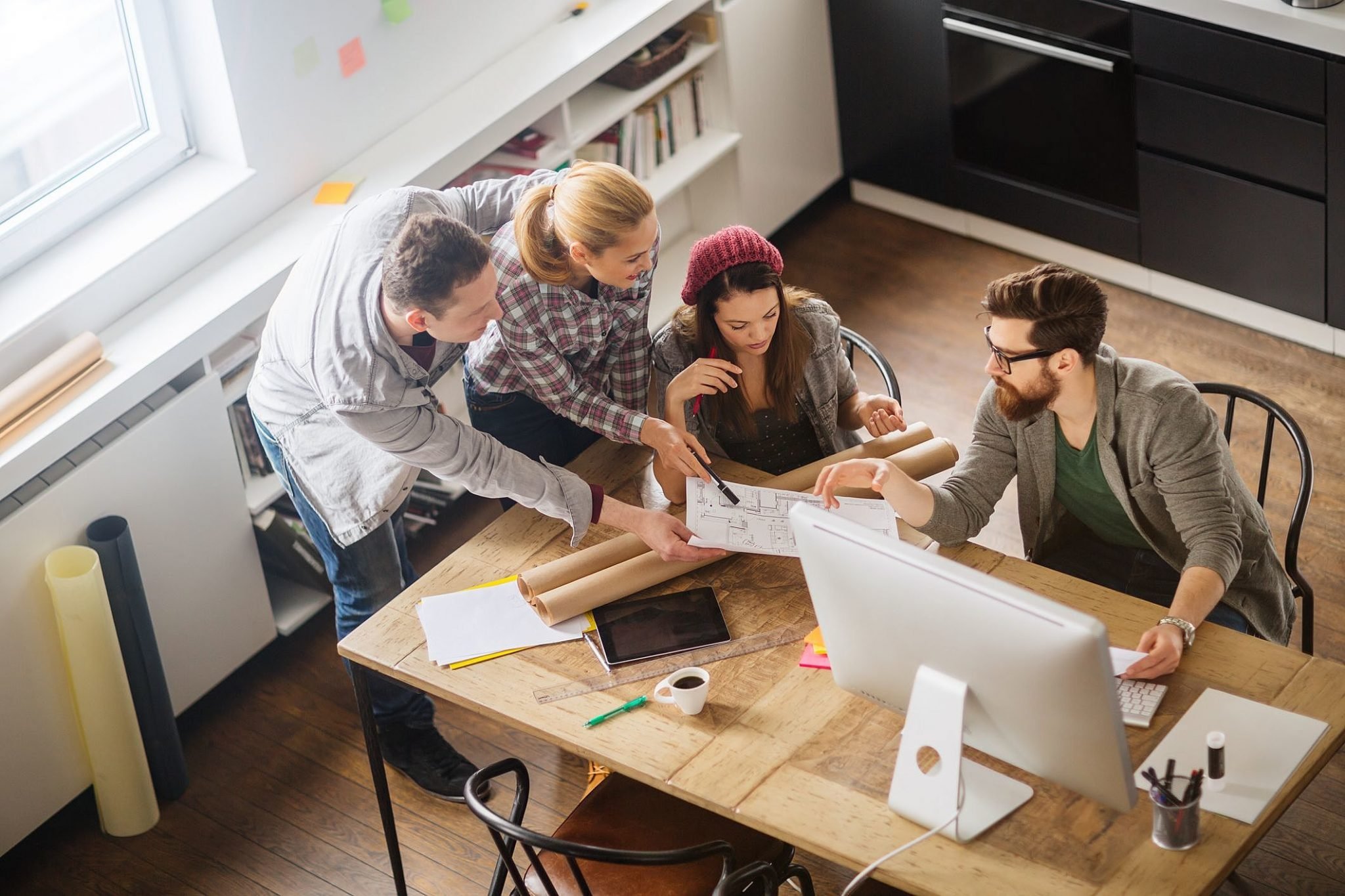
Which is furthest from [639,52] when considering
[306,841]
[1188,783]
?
[1188,783]

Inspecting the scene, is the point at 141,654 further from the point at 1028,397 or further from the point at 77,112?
the point at 1028,397

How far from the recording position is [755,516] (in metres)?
2.79

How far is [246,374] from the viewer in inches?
140

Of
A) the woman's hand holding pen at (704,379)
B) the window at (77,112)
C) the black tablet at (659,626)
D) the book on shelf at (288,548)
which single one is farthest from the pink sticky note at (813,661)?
the window at (77,112)

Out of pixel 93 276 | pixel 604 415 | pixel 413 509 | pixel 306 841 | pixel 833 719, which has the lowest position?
pixel 306 841

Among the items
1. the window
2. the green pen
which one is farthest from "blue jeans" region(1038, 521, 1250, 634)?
the window

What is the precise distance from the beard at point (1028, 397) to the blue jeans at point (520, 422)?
89 centimetres

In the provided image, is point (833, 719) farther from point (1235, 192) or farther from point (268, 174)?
point (1235, 192)

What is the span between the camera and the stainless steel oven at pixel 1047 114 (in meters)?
4.29

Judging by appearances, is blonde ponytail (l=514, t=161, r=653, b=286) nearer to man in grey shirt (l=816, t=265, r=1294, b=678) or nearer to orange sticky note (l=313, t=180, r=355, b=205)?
man in grey shirt (l=816, t=265, r=1294, b=678)

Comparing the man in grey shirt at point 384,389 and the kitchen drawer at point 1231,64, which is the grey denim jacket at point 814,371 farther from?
the kitchen drawer at point 1231,64

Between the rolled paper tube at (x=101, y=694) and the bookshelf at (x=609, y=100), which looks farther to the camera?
the bookshelf at (x=609, y=100)

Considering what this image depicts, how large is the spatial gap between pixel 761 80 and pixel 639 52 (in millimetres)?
509

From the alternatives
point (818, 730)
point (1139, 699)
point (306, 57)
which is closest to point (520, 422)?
point (818, 730)
